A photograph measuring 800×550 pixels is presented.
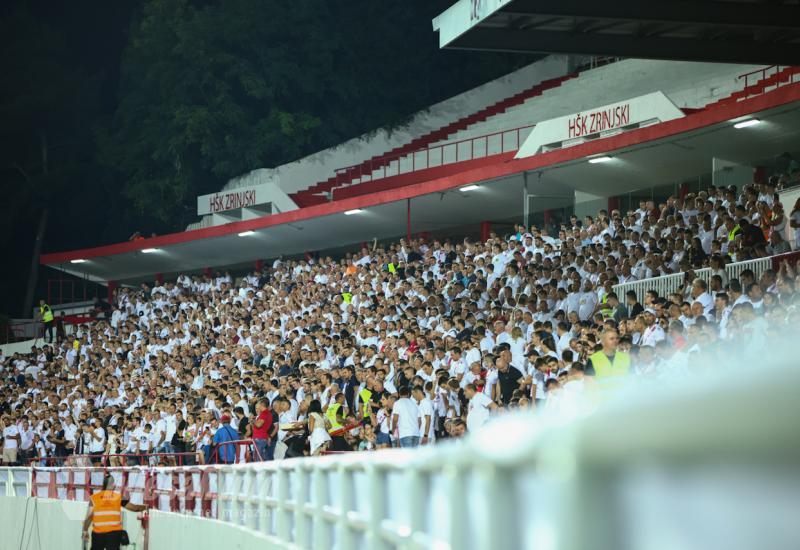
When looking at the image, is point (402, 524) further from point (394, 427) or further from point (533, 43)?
point (533, 43)

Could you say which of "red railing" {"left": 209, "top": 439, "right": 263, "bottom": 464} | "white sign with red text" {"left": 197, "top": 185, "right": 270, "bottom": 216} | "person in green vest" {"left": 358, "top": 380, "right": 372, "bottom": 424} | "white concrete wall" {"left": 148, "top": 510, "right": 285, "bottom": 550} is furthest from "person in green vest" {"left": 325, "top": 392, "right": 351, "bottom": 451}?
"white sign with red text" {"left": 197, "top": 185, "right": 270, "bottom": 216}

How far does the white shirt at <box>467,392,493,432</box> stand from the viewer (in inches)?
471

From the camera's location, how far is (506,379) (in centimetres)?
1292

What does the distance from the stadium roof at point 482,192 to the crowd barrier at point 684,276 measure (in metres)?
3.60

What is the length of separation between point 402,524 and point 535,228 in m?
17.9

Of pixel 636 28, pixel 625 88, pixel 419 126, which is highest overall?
pixel 419 126

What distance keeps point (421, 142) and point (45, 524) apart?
84.3ft

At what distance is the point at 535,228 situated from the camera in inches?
825

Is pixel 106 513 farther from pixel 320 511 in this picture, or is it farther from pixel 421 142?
pixel 421 142

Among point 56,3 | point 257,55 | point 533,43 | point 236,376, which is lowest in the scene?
point 236,376

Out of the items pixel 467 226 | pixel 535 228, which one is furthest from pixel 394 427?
pixel 467 226

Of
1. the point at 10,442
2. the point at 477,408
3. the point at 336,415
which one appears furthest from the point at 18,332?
the point at 477,408

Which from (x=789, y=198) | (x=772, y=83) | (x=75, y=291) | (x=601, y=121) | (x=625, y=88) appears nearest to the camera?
(x=789, y=198)

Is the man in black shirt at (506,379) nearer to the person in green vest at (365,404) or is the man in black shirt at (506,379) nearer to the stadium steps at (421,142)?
the person in green vest at (365,404)
